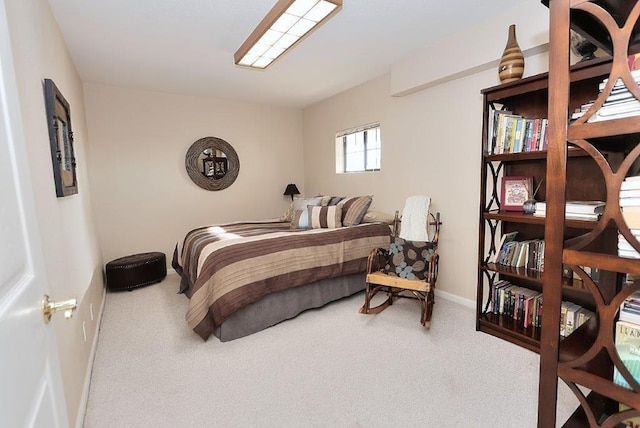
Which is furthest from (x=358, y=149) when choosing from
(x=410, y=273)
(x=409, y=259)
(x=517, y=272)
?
(x=517, y=272)

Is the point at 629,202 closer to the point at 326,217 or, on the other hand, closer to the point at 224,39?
the point at 326,217

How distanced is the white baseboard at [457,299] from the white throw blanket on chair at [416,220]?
72cm

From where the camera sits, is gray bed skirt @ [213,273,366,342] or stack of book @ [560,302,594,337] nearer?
stack of book @ [560,302,594,337]

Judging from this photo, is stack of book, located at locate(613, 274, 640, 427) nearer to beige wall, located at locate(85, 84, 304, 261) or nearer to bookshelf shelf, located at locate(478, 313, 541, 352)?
bookshelf shelf, located at locate(478, 313, 541, 352)

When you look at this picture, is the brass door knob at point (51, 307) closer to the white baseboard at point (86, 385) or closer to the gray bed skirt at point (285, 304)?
the white baseboard at point (86, 385)

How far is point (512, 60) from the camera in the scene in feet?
7.27

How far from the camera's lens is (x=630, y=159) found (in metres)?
0.88

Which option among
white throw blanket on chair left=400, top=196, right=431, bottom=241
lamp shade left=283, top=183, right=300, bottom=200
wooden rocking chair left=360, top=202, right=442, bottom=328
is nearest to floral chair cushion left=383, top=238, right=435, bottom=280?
wooden rocking chair left=360, top=202, right=442, bottom=328

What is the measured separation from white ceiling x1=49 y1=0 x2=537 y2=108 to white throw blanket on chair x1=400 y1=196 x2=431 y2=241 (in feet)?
4.38

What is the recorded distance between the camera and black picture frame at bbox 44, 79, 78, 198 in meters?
1.68

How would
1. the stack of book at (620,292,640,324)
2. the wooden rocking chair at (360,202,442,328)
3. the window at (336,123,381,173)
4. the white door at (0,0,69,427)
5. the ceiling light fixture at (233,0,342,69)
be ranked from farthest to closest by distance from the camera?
the window at (336,123,381,173)
the wooden rocking chair at (360,202,442,328)
the ceiling light fixture at (233,0,342,69)
the stack of book at (620,292,640,324)
the white door at (0,0,69,427)

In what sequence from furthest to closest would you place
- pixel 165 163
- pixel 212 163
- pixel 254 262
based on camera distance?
pixel 212 163
pixel 165 163
pixel 254 262

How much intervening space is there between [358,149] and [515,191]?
2.27 metres

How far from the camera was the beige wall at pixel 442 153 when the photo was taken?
9.32 ft
